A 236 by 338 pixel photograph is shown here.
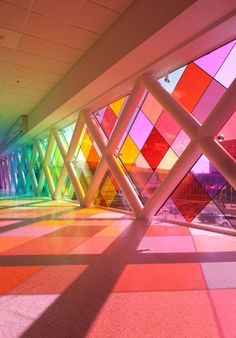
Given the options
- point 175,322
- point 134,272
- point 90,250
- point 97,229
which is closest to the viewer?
point 175,322

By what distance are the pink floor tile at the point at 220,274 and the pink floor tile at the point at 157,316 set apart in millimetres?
318

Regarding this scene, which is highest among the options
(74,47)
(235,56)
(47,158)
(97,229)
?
(74,47)

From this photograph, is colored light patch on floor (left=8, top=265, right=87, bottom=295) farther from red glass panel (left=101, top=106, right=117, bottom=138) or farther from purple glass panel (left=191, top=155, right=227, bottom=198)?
red glass panel (left=101, top=106, right=117, bottom=138)

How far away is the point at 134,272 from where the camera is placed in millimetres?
3602

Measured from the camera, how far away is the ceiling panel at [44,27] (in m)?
6.48

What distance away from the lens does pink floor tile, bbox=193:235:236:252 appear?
464cm

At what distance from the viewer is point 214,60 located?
6453mm

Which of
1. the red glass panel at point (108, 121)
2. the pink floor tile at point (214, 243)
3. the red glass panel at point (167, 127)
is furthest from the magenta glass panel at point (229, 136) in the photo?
the red glass panel at point (108, 121)

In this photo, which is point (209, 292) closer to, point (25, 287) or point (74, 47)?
point (25, 287)

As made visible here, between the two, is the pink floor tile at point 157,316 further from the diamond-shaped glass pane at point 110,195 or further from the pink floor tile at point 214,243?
the diamond-shaped glass pane at point 110,195

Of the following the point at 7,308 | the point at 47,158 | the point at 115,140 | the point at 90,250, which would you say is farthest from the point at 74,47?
the point at 47,158

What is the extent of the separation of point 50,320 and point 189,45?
18.5 feet

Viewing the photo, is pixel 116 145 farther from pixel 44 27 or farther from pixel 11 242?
pixel 11 242

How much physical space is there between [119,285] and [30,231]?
3841 millimetres
